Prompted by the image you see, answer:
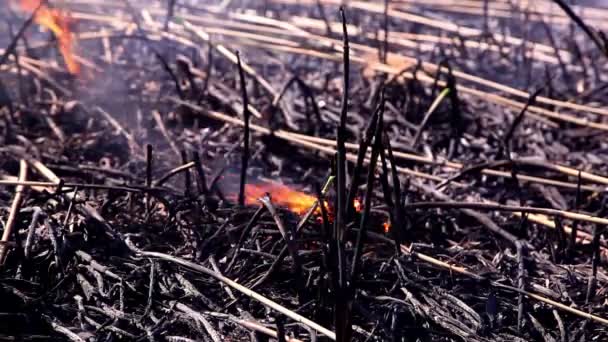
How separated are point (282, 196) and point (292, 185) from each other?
245mm

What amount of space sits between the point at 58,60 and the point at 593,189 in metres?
3.87

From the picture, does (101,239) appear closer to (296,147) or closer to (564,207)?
(296,147)

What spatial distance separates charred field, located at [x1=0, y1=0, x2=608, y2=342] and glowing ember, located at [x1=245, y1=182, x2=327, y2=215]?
0.06 ft

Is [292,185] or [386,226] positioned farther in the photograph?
[292,185]

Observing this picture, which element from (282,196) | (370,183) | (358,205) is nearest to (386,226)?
(358,205)

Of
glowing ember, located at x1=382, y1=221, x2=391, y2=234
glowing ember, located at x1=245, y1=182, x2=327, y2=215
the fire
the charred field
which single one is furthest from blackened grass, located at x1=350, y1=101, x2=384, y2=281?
the fire

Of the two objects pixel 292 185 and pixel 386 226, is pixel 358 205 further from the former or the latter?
pixel 292 185

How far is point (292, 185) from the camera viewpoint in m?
Answer: 3.69

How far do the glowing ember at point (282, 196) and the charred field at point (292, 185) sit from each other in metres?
0.02

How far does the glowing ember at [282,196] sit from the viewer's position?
129 inches

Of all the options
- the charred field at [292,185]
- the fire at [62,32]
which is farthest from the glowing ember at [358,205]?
the fire at [62,32]

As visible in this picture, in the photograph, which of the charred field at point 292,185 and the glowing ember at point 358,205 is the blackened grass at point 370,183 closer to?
the charred field at point 292,185

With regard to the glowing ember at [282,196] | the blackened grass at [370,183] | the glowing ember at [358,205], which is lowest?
the glowing ember at [282,196]

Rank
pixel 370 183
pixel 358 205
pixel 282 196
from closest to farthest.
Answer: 1. pixel 370 183
2. pixel 358 205
3. pixel 282 196
